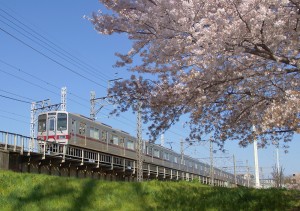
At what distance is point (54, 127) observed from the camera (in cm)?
2592

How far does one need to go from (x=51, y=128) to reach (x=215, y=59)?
845 inches

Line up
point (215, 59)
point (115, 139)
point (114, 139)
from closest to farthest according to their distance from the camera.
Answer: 1. point (215, 59)
2. point (114, 139)
3. point (115, 139)

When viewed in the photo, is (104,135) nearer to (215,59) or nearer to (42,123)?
(42,123)

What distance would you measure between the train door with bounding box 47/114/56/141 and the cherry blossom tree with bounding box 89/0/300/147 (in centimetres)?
1710

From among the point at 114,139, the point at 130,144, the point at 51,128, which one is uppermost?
the point at 51,128

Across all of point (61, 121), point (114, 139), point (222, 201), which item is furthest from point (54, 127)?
point (222, 201)

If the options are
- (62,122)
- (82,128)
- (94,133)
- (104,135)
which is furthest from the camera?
(104,135)

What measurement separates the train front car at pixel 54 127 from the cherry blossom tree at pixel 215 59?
637 inches

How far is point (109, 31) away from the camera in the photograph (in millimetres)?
7781

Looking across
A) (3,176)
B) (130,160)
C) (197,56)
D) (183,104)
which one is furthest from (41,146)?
(197,56)

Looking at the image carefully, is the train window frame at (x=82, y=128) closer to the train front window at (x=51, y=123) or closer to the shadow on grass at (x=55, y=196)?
the train front window at (x=51, y=123)

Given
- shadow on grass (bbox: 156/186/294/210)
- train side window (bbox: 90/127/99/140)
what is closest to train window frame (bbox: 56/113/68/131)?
train side window (bbox: 90/127/99/140)

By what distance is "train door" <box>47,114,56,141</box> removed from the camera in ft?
84.8

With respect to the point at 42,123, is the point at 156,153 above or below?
below
